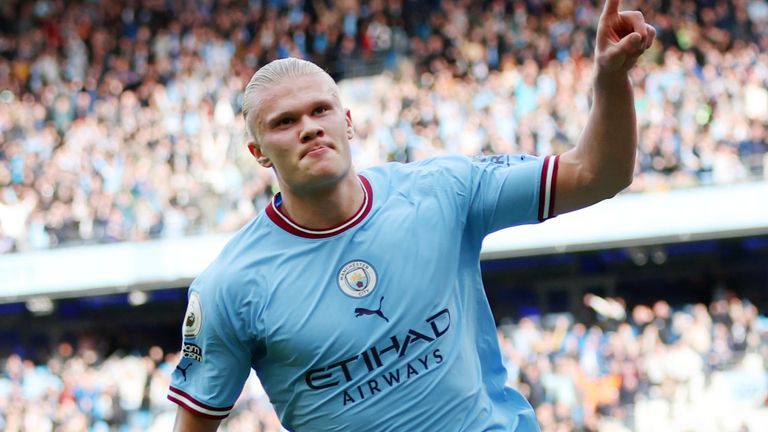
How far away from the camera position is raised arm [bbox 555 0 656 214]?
11.1ft

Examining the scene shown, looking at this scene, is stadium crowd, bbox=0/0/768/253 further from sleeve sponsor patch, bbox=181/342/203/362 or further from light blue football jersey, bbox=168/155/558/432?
sleeve sponsor patch, bbox=181/342/203/362

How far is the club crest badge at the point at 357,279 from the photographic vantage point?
389cm

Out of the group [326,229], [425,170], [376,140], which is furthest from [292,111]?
[376,140]

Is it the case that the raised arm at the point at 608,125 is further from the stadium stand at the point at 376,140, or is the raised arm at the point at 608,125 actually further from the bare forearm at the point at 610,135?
the stadium stand at the point at 376,140

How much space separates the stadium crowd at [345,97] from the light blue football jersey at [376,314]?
41.5 ft

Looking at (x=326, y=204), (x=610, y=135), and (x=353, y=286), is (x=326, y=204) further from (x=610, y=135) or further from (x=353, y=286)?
(x=610, y=135)

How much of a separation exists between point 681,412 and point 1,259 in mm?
10295

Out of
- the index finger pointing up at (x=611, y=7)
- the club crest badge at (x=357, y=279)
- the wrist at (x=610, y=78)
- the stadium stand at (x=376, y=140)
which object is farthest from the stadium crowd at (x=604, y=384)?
the index finger pointing up at (x=611, y=7)

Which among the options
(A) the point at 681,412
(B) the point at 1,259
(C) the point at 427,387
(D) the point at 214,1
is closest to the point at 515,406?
(C) the point at 427,387

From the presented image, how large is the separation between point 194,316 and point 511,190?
1.04 meters

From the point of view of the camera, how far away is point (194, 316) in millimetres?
3932

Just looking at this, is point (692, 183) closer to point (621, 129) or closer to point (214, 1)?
point (214, 1)

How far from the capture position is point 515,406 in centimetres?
406

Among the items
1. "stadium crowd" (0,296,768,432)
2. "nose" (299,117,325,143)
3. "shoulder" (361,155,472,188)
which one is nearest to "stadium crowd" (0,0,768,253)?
"stadium crowd" (0,296,768,432)
